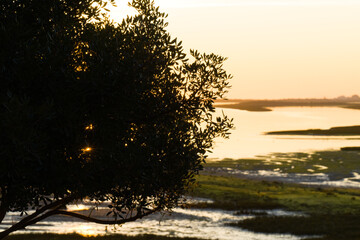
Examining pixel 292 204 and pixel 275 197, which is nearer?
pixel 292 204

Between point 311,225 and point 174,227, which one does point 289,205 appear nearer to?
point 311,225

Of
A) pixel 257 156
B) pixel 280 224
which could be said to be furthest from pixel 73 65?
pixel 257 156

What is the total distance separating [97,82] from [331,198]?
181ft

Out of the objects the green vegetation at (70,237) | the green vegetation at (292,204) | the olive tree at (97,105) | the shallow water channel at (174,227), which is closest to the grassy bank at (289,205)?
the green vegetation at (292,204)

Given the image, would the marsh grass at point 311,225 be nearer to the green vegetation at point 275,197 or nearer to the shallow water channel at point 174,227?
the shallow water channel at point 174,227

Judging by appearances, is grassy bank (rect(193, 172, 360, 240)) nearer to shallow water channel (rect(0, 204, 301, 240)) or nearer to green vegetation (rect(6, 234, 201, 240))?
shallow water channel (rect(0, 204, 301, 240))

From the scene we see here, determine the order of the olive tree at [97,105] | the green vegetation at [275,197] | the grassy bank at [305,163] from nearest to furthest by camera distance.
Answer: the olive tree at [97,105], the green vegetation at [275,197], the grassy bank at [305,163]

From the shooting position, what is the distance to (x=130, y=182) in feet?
57.5

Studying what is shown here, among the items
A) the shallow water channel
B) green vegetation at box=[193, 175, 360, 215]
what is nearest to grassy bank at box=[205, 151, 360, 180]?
green vegetation at box=[193, 175, 360, 215]

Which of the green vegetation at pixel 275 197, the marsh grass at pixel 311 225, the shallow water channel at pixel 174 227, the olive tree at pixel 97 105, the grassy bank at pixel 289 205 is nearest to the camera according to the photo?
the olive tree at pixel 97 105

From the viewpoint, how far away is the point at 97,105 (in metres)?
16.1

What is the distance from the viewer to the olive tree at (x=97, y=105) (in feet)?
50.1

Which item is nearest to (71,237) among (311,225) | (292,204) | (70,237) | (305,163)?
(70,237)

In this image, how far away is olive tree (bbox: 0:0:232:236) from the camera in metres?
15.3
